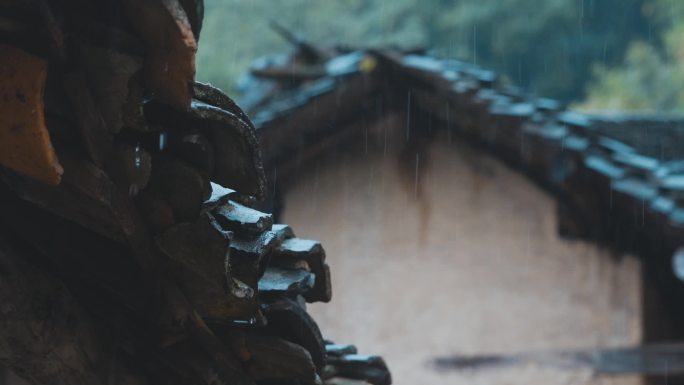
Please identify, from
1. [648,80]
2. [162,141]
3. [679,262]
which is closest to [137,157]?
[162,141]

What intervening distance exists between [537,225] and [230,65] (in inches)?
810

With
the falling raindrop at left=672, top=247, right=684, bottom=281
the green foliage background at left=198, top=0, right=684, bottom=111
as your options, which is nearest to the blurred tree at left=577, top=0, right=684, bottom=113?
the green foliage background at left=198, top=0, right=684, bottom=111

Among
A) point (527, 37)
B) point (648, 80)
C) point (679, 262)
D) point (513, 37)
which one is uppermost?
point (527, 37)

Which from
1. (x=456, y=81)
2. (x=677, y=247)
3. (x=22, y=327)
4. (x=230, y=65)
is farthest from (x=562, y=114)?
(x=230, y=65)

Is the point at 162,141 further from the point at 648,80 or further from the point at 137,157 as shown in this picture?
the point at 648,80

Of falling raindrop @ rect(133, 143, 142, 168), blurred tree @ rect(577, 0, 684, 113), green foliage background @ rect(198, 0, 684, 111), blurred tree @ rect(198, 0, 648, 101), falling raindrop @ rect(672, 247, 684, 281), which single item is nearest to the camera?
falling raindrop @ rect(133, 143, 142, 168)

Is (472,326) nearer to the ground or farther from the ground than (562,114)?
nearer to the ground

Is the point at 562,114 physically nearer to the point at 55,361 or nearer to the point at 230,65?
the point at 55,361

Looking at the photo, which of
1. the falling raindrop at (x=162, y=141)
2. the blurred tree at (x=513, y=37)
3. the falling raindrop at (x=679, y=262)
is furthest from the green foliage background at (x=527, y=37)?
the falling raindrop at (x=162, y=141)

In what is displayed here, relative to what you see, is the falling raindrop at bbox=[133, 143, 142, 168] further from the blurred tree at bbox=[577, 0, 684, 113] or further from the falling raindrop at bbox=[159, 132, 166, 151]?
the blurred tree at bbox=[577, 0, 684, 113]

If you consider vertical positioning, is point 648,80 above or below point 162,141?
above

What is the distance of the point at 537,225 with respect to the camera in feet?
23.6

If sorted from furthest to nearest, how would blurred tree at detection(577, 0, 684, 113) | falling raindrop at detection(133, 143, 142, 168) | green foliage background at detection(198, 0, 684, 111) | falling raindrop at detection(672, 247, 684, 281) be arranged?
green foliage background at detection(198, 0, 684, 111) → blurred tree at detection(577, 0, 684, 113) → falling raindrop at detection(672, 247, 684, 281) → falling raindrop at detection(133, 143, 142, 168)

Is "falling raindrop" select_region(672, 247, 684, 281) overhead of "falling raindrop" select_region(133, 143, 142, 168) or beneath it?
overhead
